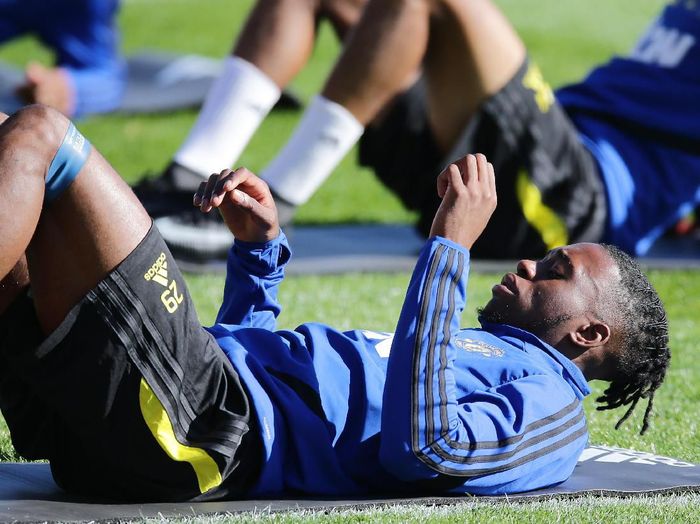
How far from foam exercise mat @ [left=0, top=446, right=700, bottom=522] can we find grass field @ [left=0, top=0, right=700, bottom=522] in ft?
0.19

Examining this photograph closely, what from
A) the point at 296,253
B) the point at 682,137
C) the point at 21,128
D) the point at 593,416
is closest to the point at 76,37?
the point at 296,253

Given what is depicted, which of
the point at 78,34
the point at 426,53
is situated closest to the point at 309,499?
the point at 426,53

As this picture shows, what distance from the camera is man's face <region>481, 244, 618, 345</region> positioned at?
2.70 metres

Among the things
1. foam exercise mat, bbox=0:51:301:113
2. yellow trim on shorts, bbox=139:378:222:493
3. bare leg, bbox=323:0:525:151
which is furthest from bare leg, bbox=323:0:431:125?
foam exercise mat, bbox=0:51:301:113

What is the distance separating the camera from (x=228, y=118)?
4762mm

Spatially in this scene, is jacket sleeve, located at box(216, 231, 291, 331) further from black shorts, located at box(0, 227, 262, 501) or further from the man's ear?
the man's ear

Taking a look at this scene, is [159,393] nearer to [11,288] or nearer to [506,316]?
[11,288]

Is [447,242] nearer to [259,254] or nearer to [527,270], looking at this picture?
[527,270]

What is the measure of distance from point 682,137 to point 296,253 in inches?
66.9

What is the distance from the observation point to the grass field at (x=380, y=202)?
2418mm

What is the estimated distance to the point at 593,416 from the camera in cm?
338

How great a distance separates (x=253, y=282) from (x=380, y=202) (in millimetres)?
4497

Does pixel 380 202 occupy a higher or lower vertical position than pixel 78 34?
higher

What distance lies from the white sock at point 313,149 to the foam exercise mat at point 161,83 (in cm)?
423
